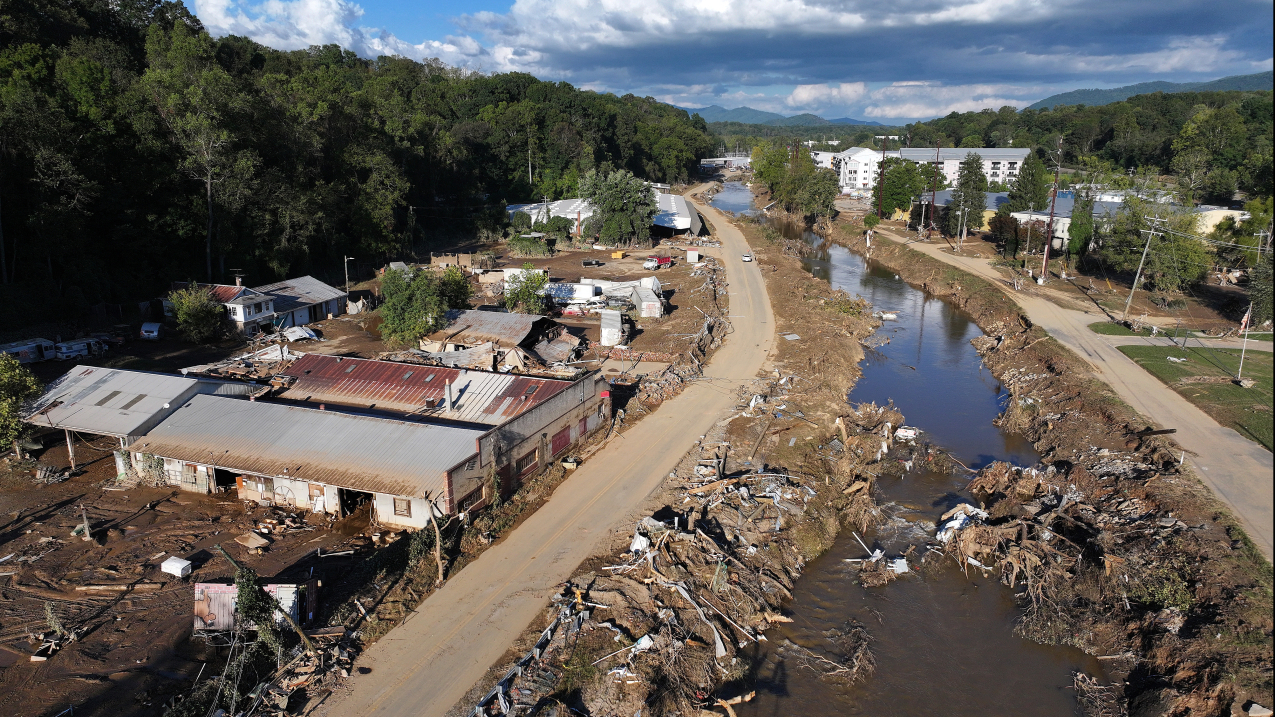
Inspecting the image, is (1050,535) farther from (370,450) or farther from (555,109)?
(555,109)

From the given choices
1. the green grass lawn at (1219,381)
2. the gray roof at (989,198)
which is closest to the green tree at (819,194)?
the gray roof at (989,198)

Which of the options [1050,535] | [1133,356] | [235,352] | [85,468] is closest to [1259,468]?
[1050,535]

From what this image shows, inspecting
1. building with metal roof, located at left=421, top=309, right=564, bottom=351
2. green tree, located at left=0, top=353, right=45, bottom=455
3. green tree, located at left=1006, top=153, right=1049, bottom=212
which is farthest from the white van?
green tree, located at left=1006, top=153, right=1049, bottom=212

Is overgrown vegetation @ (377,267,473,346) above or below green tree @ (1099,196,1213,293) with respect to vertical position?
below

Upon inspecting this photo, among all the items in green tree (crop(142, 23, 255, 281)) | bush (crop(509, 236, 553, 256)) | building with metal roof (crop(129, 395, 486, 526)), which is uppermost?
green tree (crop(142, 23, 255, 281))

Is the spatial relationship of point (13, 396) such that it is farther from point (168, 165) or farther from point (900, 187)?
point (900, 187)

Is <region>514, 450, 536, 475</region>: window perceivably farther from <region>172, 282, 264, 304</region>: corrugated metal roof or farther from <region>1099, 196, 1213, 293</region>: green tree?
<region>1099, 196, 1213, 293</region>: green tree

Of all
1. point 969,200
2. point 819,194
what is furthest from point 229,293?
point 819,194
